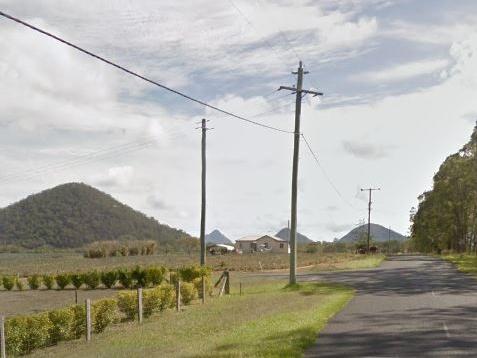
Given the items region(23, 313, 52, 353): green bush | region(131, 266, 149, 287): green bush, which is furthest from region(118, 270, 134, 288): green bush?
region(23, 313, 52, 353): green bush

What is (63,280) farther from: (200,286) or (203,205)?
(200,286)

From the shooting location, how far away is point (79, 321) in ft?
63.4

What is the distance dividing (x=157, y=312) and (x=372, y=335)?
11.2m

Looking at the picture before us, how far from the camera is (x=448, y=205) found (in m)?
82.6

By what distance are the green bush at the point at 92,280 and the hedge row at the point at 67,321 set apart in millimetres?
23438

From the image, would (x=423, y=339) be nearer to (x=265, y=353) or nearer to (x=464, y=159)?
(x=265, y=353)

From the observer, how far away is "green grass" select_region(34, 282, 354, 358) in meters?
13.3

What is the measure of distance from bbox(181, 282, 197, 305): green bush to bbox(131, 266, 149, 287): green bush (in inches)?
614

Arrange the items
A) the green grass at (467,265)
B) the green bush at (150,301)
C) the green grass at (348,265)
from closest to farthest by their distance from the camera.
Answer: the green bush at (150,301) < the green grass at (467,265) < the green grass at (348,265)

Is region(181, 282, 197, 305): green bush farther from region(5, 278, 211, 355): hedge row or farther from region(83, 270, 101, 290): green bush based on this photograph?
region(83, 270, 101, 290): green bush

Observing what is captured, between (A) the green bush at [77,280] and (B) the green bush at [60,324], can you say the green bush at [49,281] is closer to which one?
(A) the green bush at [77,280]

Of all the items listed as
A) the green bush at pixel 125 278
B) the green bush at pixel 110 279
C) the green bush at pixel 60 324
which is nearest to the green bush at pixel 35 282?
the green bush at pixel 110 279

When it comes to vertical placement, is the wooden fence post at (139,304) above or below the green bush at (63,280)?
above

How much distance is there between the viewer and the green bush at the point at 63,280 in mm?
47094
